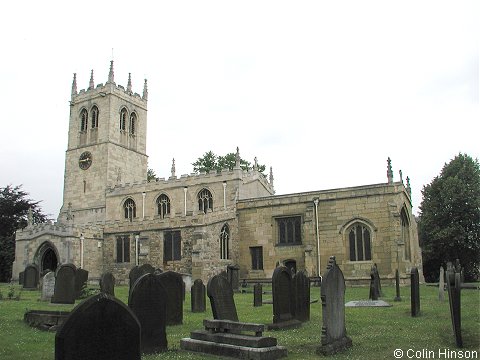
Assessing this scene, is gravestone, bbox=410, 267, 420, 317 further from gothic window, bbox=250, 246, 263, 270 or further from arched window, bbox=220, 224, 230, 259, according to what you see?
gothic window, bbox=250, 246, 263, 270

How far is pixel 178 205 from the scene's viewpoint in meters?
40.9

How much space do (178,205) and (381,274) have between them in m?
18.8

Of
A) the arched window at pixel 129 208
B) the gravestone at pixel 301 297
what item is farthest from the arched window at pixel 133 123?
the gravestone at pixel 301 297

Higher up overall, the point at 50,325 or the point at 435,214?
the point at 435,214

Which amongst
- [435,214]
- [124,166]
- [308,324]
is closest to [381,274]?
[435,214]

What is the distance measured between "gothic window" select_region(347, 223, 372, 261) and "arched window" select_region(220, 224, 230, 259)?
25.0ft

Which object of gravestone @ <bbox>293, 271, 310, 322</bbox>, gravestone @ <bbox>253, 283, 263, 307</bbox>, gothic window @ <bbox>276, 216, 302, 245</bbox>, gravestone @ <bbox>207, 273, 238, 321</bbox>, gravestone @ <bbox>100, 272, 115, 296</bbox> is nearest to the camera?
gravestone @ <bbox>207, 273, 238, 321</bbox>

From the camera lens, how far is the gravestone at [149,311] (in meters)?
8.27

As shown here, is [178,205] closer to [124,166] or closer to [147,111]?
[124,166]

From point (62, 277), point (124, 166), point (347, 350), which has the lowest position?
point (347, 350)

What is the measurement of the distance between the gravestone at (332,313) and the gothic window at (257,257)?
75.6ft

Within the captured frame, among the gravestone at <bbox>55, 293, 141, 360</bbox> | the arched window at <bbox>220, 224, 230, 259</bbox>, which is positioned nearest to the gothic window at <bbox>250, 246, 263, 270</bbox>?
the arched window at <bbox>220, 224, 230, 259</bbox>

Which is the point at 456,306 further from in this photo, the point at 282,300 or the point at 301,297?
the point at 301,297

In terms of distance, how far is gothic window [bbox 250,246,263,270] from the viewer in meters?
31.8
